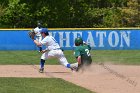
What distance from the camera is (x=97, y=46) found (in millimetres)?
30406

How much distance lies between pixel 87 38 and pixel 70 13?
54.7 feet

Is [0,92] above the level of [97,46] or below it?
above

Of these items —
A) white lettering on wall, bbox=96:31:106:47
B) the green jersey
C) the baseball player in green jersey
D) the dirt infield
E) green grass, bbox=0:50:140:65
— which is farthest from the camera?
Result: white lettering on wall, bbox=96:31:106:47

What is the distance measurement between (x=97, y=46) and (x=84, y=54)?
13.9 m

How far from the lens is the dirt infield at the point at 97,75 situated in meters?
13.0

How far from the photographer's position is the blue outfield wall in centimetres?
3000

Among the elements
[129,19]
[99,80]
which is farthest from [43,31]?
[129,19]

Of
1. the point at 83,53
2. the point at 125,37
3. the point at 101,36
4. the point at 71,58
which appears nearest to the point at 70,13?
the point at 101,36

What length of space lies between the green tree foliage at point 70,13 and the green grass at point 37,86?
29.4 m

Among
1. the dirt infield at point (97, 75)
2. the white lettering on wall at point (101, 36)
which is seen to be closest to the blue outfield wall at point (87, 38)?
the white lettering on wall at point (101, 36)

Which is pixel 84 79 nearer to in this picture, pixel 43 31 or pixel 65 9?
pixel 43 31

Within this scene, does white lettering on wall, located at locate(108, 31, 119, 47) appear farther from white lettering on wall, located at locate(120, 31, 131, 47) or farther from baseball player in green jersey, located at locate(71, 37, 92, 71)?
baseball player in green jersey, located at locate(71, 37, 92, 71)

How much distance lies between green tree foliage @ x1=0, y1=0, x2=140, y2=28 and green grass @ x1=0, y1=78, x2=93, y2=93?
29.4 m

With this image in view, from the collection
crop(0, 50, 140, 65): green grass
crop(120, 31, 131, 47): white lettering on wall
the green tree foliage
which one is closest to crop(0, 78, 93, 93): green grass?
crop(0, 50, 140, 65): green grass
